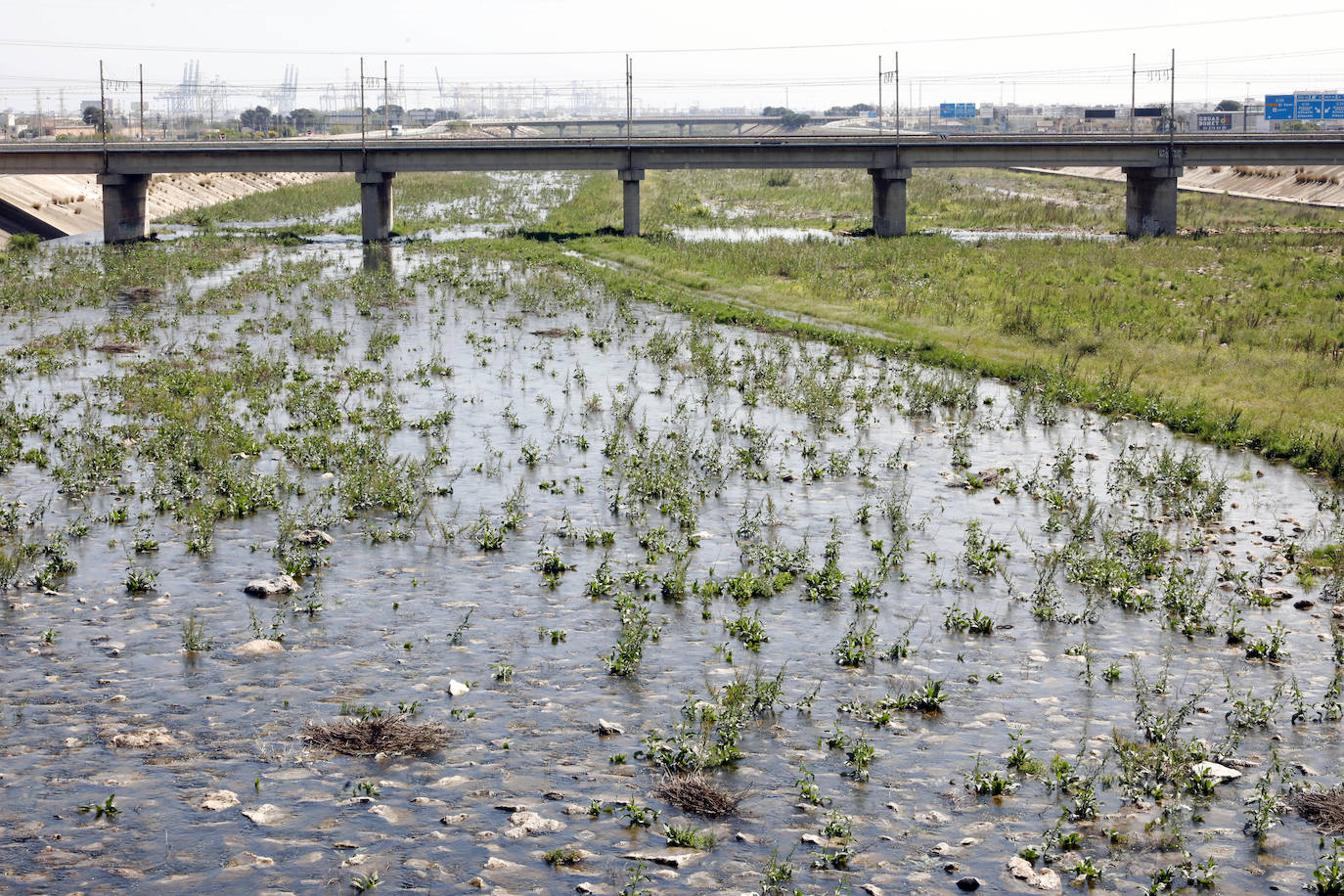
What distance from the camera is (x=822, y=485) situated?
22.6 meters

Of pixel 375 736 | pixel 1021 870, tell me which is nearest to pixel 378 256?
pixel 375 736

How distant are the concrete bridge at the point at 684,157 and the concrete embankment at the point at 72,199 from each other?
289 cm

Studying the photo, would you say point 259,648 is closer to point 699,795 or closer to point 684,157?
point 699,795

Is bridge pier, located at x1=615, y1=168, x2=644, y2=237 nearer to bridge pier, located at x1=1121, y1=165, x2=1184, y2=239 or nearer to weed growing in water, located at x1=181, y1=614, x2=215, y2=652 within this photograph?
bridge pier, located at x1=1121, y1=165, x2=1184, y2=239

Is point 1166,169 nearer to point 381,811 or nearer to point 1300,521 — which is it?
point 1300,521

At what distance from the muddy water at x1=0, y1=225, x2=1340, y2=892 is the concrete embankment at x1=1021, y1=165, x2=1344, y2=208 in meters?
71.1

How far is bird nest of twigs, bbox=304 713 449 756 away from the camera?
41.1 feet

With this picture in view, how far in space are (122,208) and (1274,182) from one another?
8783 centimetres

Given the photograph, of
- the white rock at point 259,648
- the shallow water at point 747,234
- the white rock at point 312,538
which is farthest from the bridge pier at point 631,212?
the white rock at point 259,648

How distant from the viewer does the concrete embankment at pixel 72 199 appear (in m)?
71.4

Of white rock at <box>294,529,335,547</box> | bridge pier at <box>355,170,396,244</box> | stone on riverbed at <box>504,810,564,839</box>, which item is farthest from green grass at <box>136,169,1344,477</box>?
Answer: stone on riverbed at <box>504,810,564,839</box>

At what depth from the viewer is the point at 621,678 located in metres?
14.3

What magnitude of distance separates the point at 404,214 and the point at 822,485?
68.9 m

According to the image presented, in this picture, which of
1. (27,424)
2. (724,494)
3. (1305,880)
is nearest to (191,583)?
(724,494)
